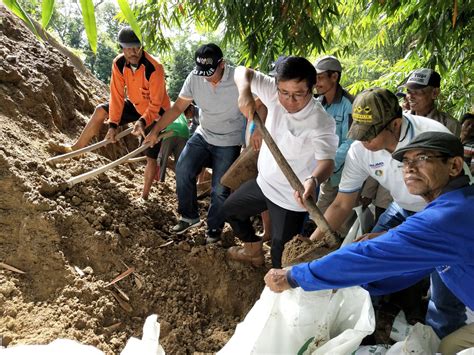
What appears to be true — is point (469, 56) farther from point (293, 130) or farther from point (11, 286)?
point (11, 286)

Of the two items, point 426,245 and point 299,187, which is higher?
point 299,187

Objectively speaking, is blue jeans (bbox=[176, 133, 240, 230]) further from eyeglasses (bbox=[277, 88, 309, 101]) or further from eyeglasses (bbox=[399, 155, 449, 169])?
eyeglasses (bbox=[399, 155, 449, 169])

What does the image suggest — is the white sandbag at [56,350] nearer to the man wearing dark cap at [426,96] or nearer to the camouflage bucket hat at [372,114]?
the camouflage bucket hat at [372,114]

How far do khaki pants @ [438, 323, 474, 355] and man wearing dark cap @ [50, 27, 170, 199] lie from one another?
278 cm

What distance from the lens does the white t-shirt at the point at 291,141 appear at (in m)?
2.41

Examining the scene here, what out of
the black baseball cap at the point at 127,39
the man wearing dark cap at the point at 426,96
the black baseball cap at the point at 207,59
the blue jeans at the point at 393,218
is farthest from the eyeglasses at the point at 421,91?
the black baseball cap at the point at 127,39

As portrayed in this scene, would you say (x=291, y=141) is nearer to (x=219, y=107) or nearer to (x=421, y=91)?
(x=219, y=107)

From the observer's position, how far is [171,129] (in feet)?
13.1

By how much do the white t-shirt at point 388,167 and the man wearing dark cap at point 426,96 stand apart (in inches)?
37.1

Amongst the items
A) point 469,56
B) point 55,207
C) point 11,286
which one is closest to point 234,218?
point 55,207

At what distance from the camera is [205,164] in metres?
→ 3.51

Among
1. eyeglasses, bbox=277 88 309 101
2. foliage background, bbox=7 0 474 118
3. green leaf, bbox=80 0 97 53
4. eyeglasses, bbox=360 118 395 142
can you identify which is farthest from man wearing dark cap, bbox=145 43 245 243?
green leaf, bbox=80 0 97 53

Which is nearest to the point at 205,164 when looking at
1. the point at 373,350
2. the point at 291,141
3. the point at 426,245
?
the point at 291,141

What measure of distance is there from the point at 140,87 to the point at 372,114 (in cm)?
223
